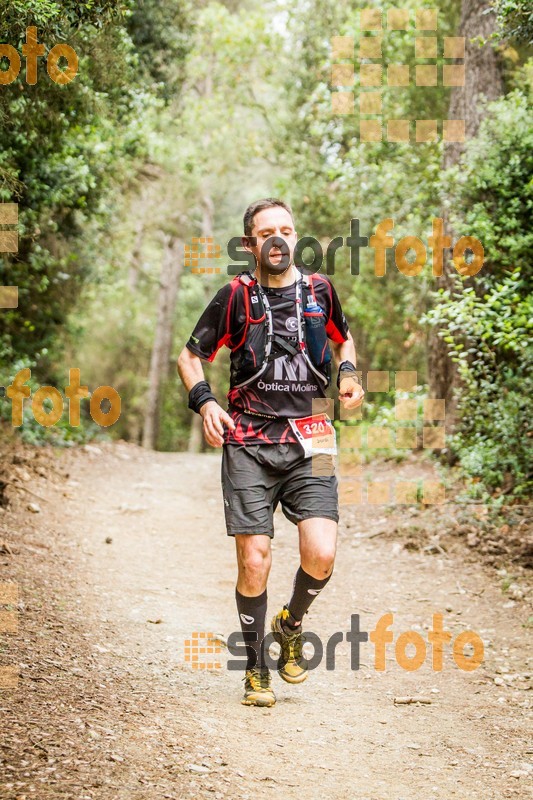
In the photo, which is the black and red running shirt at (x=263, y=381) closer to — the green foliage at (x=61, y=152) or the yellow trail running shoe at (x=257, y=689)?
the yellow trail running shoe at (x=257, y=689)

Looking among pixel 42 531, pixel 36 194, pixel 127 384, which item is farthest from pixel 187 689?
pixel 127 384

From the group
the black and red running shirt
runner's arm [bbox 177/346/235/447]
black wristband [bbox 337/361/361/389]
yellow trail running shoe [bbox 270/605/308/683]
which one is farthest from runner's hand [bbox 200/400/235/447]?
yellow trail running shoe [bbox 270/605/308/683]

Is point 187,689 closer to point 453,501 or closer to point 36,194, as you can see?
point 453,501

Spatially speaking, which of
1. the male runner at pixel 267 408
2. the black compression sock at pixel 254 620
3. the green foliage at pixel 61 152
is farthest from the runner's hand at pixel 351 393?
the green foliage at pixel 61 152

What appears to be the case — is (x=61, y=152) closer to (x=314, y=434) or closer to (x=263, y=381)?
(x=263, y=381)

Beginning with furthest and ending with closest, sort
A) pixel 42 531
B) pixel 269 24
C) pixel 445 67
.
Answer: pixel 269 24, pixel 445 67, pixel 42 531

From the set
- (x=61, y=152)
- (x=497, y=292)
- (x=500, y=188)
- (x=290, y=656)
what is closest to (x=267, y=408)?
(x=290, y=656)

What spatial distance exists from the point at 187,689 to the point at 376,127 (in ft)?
37.1

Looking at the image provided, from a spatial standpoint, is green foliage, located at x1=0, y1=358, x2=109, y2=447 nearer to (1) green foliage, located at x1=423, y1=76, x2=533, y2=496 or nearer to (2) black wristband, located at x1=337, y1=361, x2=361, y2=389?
(1) green foliage, located at x1=423, y1=76, x2=533, y2=496

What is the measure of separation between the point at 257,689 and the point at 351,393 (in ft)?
5.12

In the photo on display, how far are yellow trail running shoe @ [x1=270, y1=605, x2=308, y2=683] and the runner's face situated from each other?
180 cm

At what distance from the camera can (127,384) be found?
87.6 feet

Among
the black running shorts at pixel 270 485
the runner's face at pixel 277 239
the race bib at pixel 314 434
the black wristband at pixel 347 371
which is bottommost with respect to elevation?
the black running shorts at pixel 270 485

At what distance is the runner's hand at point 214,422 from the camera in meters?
3.76
